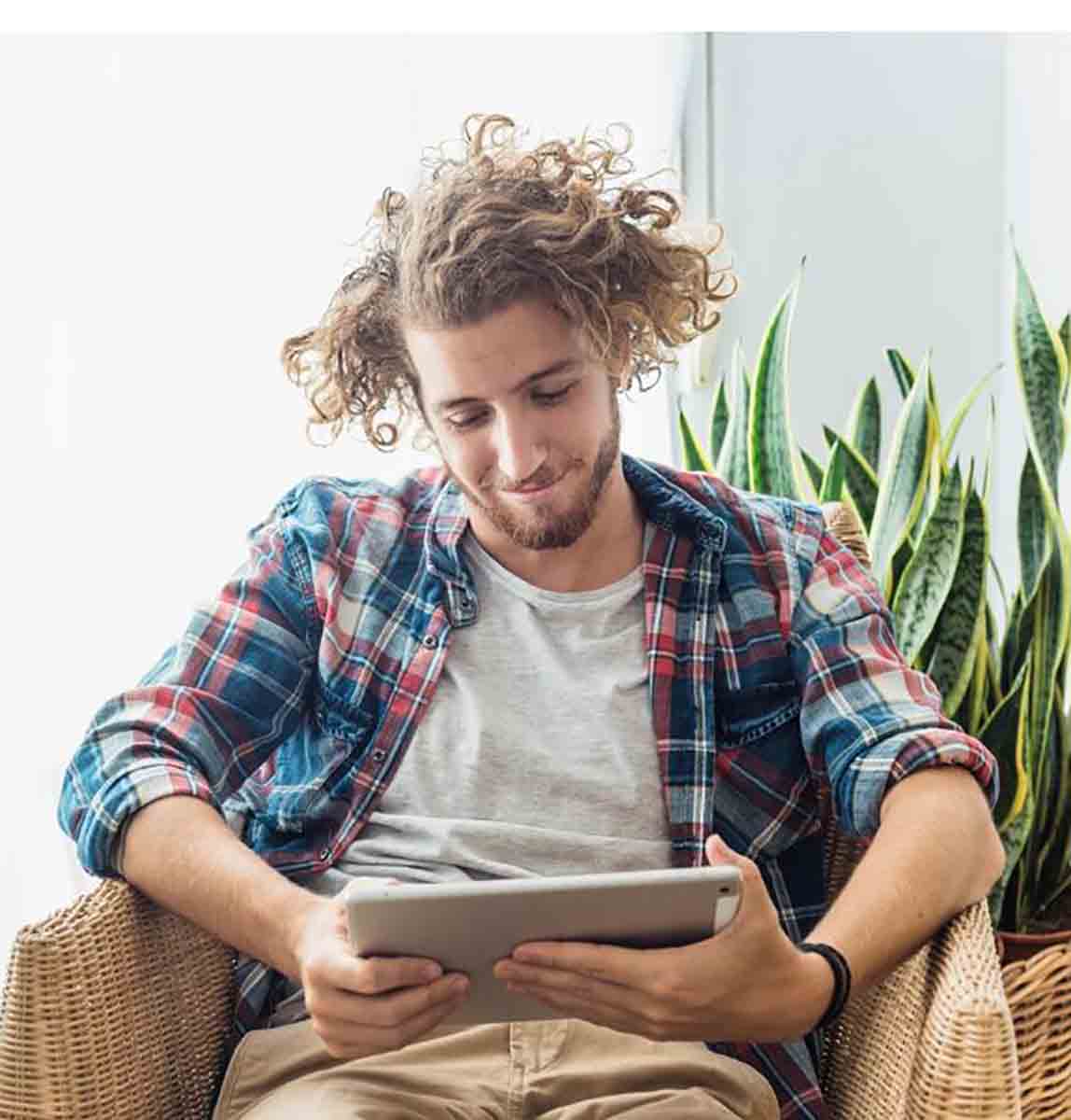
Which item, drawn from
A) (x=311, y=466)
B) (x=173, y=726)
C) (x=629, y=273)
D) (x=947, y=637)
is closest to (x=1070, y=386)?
(x=947, y=637)

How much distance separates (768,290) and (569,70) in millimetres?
708

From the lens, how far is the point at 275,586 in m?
1.51

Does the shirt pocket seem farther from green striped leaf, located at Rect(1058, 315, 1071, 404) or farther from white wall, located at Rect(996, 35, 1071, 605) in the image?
white wall, located at Rect(996, 35, 1071, 605)

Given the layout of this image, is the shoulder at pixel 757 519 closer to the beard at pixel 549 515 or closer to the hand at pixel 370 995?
the beard at pixel 549 515

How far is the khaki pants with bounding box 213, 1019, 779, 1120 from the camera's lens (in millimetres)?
1279

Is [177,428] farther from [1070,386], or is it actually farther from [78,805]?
[1070,386]

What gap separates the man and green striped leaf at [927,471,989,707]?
1.19 feet

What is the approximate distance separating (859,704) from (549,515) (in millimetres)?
327

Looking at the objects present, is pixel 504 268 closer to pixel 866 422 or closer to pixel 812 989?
pixel 812 989

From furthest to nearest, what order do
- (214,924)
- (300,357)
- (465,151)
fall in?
1. (300,357)
2. (465,151)
3. (214,924)

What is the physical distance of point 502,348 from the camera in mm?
1440

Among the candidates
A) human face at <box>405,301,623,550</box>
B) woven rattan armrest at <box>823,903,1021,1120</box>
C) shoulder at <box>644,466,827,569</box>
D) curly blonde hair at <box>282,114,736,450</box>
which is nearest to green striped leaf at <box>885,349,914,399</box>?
curly blonde hair at <box>282,114,736,450</box>

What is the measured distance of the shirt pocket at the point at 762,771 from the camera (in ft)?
4.85

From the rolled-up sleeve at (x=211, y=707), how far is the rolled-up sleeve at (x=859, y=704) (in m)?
0.47
